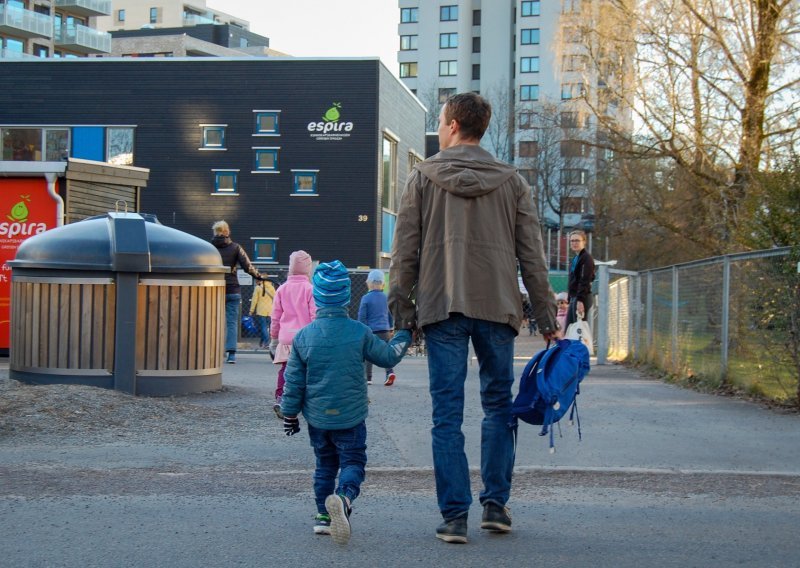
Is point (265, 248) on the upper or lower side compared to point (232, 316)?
upper

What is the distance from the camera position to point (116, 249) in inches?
411

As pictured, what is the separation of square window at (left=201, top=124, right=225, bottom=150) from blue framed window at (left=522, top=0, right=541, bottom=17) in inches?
2175

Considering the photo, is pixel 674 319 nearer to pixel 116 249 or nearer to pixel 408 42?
pixel 116 249

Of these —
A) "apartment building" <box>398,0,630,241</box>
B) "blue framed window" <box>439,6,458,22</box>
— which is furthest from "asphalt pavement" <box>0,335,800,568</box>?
"blue framed window" <box>439,6,458,22</box>

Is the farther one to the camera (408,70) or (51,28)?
(408,70)

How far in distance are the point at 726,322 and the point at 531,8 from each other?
262 feet

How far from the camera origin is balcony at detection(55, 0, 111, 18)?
7631 cm

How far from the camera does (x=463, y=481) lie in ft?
16.5

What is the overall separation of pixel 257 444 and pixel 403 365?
9.74 meters

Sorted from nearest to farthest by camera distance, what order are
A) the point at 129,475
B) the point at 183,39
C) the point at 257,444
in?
the point at 129,475, the point at 257,444, the point at 183,39

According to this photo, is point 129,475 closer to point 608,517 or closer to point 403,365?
point 608,517

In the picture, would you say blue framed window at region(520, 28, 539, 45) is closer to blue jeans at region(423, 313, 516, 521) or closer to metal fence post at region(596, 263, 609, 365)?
metal fence post at region(596, 263, 609, 365)

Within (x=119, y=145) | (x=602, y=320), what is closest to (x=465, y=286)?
(x=602, y=320)

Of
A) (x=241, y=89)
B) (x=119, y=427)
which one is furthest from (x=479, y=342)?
(x=241, y=89)
